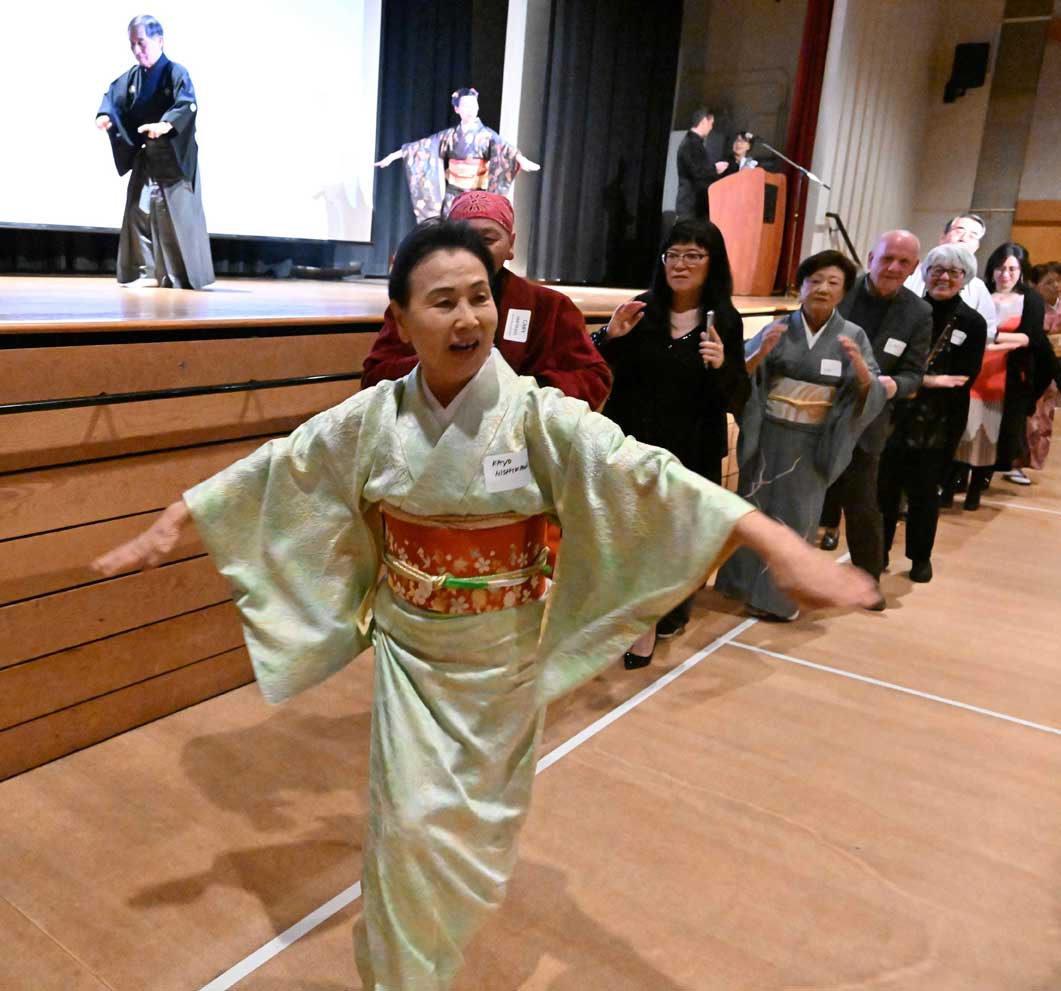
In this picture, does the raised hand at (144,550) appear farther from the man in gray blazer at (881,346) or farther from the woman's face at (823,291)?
the man in gray blazer at (881,346)

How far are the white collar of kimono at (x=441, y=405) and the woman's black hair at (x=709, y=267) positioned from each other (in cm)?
145

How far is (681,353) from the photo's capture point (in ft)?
9.37

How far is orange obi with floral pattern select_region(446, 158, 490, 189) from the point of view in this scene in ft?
19.6

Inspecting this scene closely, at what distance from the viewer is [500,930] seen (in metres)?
1.79

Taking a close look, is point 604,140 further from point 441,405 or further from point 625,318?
point 441,405

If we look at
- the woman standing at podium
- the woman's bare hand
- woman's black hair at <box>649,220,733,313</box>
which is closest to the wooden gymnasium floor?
the woman's bare hand

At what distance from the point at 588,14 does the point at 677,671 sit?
5.98 meters

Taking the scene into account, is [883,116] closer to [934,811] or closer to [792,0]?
[792,0]

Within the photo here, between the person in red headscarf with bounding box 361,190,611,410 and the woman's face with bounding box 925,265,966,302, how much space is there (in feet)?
6.91

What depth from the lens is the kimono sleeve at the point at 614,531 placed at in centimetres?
133

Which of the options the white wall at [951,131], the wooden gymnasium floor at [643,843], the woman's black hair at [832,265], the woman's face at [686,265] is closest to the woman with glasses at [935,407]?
the woman's black hair at [832,265]

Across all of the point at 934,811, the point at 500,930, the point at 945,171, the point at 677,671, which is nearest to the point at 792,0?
the point at 945,171

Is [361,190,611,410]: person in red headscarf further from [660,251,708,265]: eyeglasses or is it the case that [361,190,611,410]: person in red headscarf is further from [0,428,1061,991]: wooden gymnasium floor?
[0,428,1061,991]: wooden gymnasium floor

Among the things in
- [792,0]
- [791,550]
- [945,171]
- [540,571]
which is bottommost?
[540,571]
